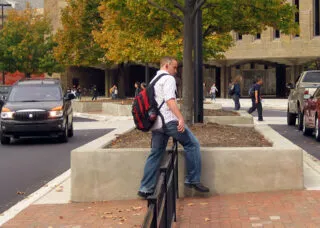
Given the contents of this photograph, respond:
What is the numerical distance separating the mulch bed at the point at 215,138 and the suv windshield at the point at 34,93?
6.77 m

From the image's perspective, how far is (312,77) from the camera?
22.4 m

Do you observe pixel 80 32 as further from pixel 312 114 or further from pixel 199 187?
pixel 199 187

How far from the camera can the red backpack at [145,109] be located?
7.70 meters

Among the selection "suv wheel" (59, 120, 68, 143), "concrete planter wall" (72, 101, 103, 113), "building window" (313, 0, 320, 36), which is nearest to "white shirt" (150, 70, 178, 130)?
"suv wheel" (59, 120, 68, 143)

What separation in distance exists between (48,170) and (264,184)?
4.86 metres

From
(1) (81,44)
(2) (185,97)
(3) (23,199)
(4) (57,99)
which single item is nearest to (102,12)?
(1) (81,44)

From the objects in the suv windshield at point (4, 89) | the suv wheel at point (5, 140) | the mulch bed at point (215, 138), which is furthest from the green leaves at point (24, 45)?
the mulch bed at point (215, 138)

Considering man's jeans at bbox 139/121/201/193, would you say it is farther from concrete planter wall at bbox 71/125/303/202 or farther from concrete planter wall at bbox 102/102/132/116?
concrete planter wall at bbox 102/102/132/116

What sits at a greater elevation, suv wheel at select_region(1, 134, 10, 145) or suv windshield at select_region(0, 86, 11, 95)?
suv windshield at select_region(0, 86, 11, 95)

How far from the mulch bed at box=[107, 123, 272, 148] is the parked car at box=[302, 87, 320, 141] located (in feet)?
14.3

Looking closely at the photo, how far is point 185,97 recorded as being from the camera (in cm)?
1255

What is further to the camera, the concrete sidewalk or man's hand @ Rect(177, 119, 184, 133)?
man's hand @ Rect(177, 119, 184, 133)

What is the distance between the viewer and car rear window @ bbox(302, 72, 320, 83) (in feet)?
72.9

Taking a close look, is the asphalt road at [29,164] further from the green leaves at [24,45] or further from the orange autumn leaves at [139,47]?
the green leaves at [24,45]
